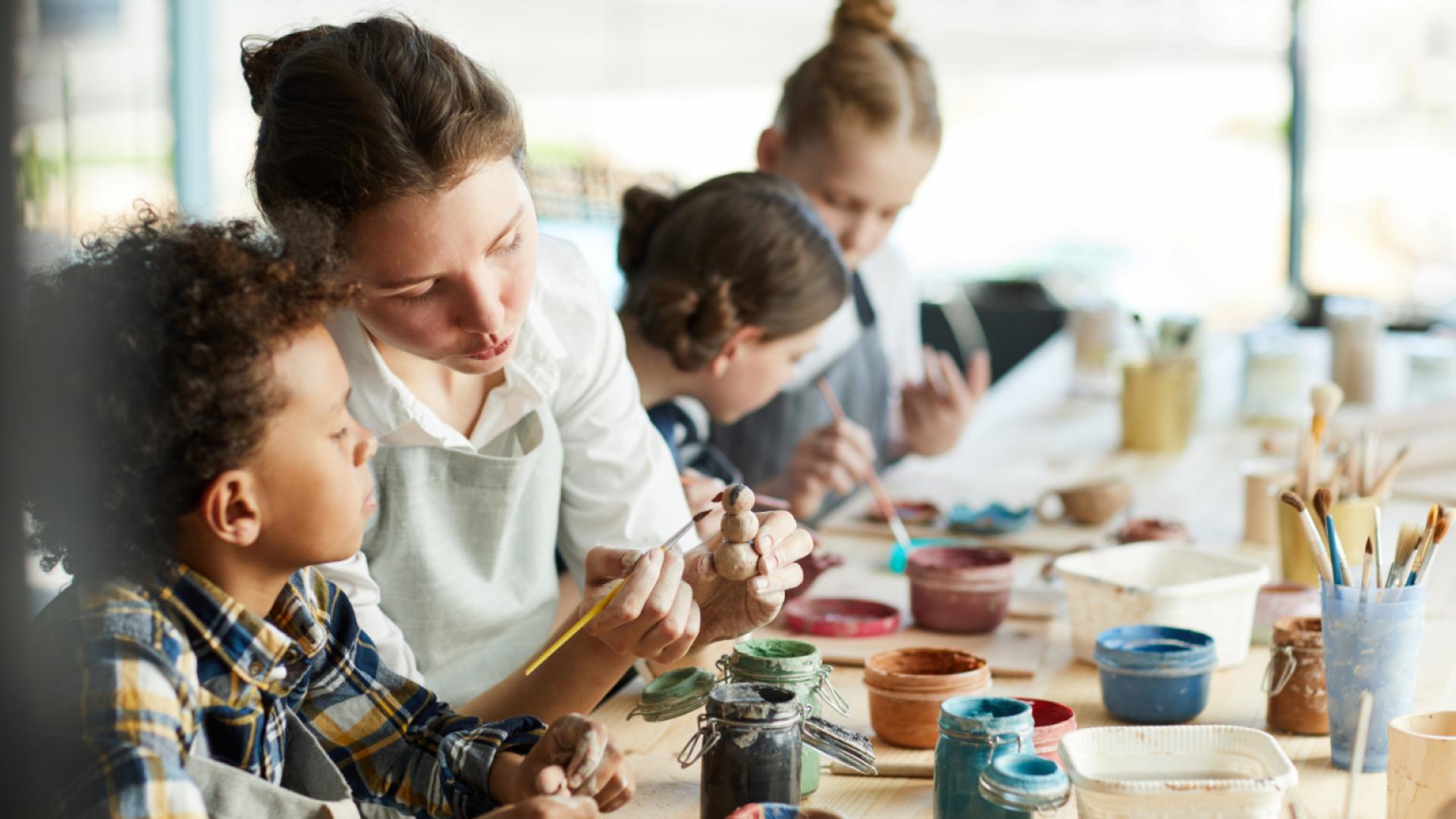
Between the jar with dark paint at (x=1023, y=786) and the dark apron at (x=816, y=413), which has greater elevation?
the dark apron at (x=816, y=413)

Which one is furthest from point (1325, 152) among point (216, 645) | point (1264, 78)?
point (216, 645)

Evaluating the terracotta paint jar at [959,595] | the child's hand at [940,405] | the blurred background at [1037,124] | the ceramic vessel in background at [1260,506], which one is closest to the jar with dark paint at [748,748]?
the terracotta paint jar at [959,595]

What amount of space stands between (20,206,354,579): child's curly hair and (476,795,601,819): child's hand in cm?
31

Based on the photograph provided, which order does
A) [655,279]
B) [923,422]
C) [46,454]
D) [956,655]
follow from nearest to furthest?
1. [46,454]
2. [956,655]
3. [655,279]
4. [923,422]

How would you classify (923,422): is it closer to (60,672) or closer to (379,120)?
(379,120)

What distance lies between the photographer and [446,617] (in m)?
1.56

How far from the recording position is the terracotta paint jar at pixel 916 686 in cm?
137

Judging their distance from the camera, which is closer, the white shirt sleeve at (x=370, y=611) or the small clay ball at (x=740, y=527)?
the small clay ball at (x=740, y=527)

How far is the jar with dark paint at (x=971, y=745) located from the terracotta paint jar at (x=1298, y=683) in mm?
403

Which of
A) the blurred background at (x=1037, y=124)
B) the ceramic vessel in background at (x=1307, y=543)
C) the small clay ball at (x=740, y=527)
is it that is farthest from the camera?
the blurred background at (x=1037, y=124)

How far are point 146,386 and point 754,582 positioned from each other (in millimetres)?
543

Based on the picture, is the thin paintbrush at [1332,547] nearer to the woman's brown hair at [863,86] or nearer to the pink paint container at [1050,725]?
the pink paint container at [1050,725]

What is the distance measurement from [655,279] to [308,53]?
814 mm

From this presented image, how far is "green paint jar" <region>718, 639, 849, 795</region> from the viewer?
124 cm
